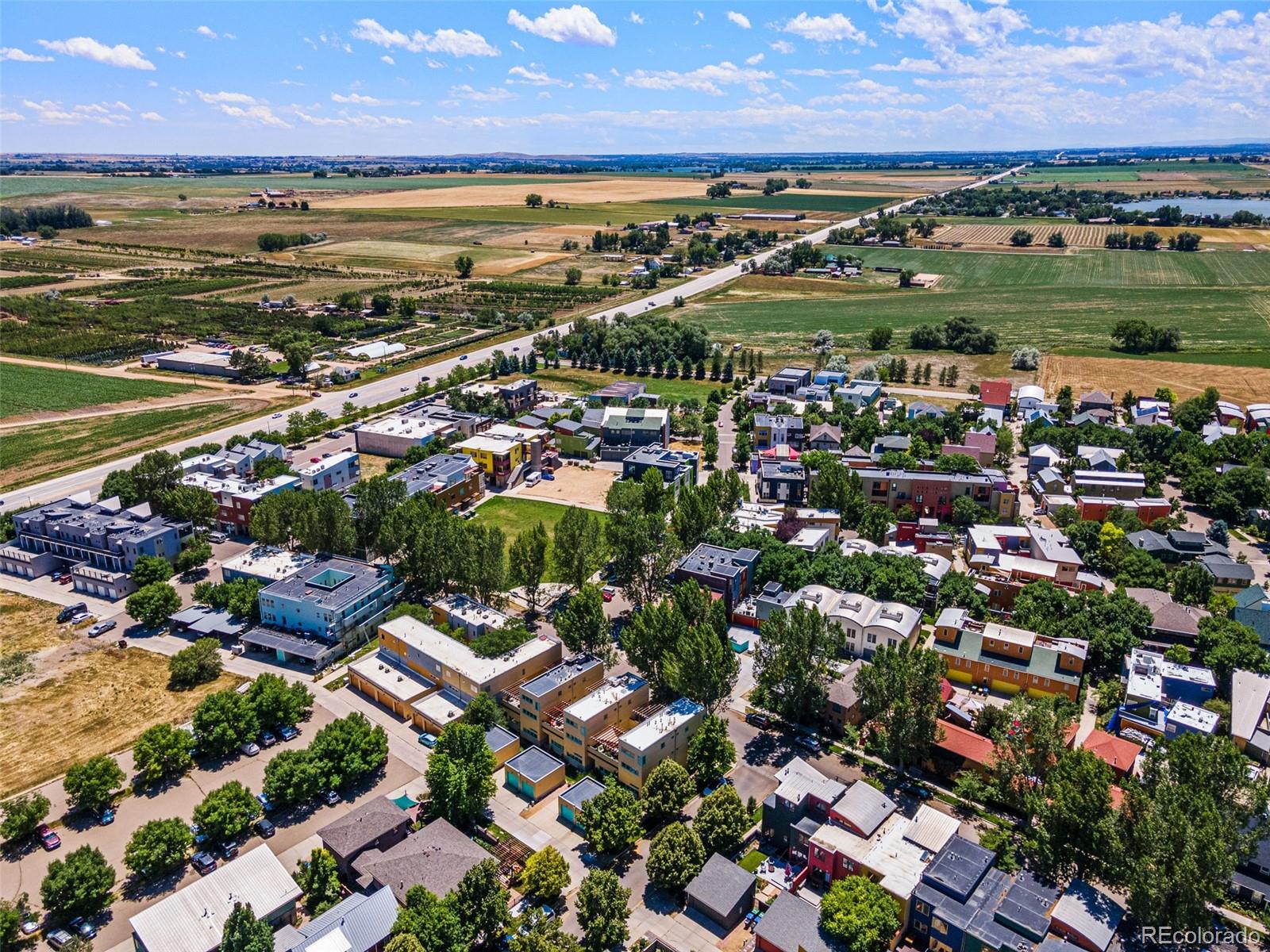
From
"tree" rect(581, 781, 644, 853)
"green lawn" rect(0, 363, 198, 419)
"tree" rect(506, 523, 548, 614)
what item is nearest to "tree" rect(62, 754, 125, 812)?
"tree" rect(581, 781, 644, 853)

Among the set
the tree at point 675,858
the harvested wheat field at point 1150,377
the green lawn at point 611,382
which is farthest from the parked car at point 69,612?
the harvested wheat field at point 1150,377

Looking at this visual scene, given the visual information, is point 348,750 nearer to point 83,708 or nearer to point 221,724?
point 221,724

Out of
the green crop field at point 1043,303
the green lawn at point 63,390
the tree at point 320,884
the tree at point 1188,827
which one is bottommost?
the tree at point 320,884

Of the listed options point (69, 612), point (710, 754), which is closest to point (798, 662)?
point (710, 754)

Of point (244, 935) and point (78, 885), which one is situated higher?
A: point (244, 935)

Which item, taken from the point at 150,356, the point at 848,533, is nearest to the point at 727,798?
the point at 848,533

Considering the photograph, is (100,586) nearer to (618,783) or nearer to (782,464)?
(618,783)

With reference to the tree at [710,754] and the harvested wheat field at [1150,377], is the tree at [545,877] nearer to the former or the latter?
the tree at [710,754]
